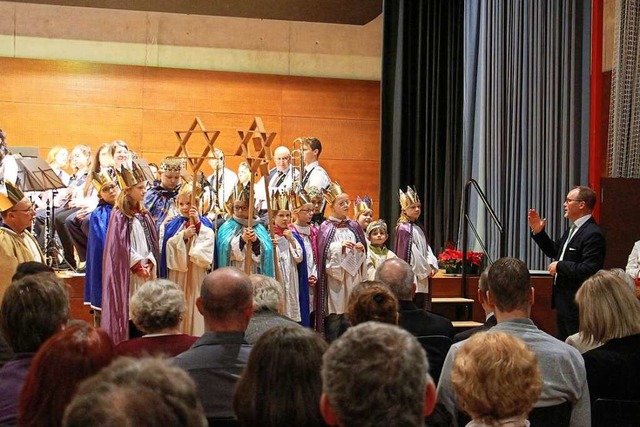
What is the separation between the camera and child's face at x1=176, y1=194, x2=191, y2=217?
7320 millimetres

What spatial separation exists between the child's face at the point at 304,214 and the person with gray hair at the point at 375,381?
625 centimetres

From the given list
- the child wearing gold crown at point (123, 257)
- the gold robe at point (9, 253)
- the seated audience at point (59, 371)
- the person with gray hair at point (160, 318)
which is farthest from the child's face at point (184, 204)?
the seated audience at point (59, 371)

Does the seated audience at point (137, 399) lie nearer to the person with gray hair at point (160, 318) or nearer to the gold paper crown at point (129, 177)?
the person with gray hair at point (160, 318)

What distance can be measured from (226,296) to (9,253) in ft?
10.7

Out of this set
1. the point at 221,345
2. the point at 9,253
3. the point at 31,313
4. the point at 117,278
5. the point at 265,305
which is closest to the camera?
the point at 31,313

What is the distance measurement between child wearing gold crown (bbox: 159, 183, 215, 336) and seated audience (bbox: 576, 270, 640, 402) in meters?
3.99

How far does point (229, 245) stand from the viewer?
7469 millimetres

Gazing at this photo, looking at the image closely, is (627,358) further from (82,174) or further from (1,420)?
(82,174)

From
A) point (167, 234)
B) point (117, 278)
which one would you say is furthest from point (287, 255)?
point (117, 278)

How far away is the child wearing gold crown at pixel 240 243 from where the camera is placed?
7.47 m

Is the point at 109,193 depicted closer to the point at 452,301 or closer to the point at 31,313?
the point at 452,301

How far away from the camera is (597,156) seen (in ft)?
30.1

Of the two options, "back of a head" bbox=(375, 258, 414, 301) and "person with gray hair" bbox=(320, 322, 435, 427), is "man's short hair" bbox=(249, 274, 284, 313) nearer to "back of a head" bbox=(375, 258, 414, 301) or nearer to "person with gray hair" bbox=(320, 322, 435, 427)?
"back of a head" bbox=(375, 258, 414, 301)

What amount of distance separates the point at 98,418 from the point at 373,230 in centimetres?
718
